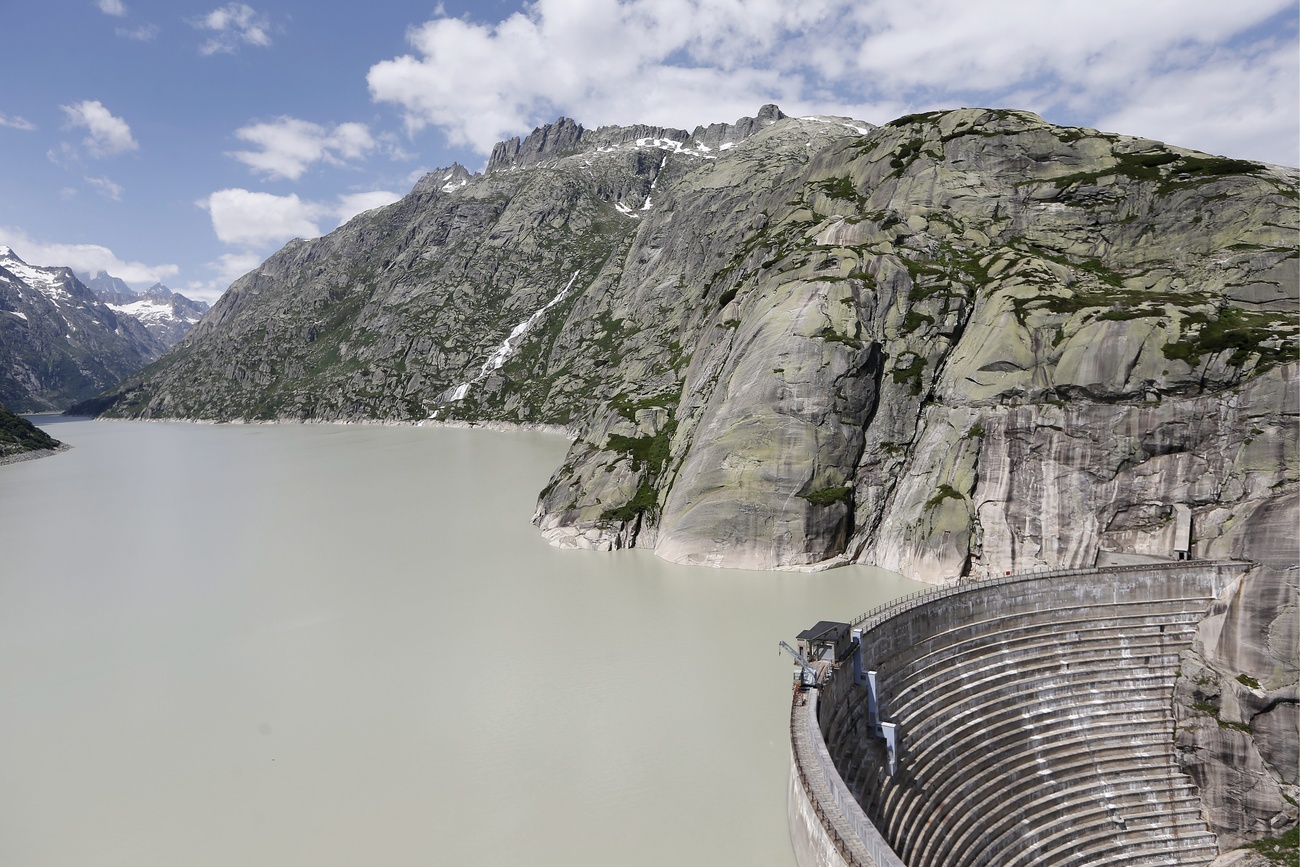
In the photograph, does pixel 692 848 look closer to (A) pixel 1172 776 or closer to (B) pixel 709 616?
(B) pixel 709 616

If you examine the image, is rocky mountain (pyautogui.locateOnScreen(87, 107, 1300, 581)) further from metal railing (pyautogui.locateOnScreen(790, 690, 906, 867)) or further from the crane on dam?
metal railing (pyautogui.locateOnScreen(790, 690, 906, 867))

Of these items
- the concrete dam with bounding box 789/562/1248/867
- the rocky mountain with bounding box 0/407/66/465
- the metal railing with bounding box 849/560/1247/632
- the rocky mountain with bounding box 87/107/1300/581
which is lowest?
the rocky mountain with bounding box 0/407/66/465

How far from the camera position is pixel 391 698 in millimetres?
34562

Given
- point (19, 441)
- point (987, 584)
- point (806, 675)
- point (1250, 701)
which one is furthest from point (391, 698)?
point (19, 441)

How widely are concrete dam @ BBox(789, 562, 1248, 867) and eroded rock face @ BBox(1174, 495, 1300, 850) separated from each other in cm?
80

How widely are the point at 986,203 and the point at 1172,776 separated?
61.3m

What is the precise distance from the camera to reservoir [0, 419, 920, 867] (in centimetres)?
2472

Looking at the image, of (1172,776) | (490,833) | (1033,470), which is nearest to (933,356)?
(1033,470)

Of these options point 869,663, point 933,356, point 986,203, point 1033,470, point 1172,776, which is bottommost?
point 1172,776

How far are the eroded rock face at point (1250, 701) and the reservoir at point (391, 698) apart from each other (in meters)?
18.0

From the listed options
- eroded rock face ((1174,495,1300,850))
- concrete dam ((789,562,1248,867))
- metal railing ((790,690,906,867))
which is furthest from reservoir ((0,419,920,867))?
eroded rock face ((1174,495,1300,850))

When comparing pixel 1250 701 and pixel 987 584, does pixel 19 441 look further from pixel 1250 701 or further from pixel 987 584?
pixel 1250 701

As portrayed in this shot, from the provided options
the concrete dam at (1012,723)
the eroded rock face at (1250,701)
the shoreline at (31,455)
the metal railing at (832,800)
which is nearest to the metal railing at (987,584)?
the concrete dam at (1012,723)

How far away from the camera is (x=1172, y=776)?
31.4m
